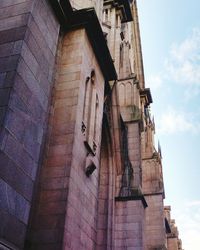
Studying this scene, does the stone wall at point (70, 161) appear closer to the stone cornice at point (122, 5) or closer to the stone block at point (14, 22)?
the stone block at point (14, 22)

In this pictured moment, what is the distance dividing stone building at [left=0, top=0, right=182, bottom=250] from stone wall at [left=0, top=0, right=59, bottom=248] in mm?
17

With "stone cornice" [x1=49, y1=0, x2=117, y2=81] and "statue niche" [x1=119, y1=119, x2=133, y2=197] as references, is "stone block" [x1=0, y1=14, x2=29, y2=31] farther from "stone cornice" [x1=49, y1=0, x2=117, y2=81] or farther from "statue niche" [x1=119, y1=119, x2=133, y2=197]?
"statue niche" [x1=119, y1=119, x2=133, y2=197]

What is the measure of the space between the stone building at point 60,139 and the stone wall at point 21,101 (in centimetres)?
2

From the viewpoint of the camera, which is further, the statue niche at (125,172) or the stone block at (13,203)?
the statue niche at (125,172)

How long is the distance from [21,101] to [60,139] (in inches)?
87.4

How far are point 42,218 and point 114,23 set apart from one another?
47.9 ft

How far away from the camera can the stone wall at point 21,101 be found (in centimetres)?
566

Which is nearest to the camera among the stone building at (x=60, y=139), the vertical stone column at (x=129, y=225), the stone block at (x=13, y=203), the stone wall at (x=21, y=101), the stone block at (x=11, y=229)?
the stone block at (x=11, y=229)

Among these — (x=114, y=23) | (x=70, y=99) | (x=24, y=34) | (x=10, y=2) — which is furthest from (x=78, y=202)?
(x=114, y=23)

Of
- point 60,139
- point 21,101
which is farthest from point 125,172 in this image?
point 21,101

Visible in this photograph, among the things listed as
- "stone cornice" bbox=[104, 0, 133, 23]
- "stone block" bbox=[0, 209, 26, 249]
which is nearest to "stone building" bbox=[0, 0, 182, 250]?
"stone block" bbox=[0, 209, 26, 249]

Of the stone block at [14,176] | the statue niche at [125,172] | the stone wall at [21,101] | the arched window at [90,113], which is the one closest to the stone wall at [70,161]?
the arched window at [90,113]

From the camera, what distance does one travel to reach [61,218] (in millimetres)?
7328

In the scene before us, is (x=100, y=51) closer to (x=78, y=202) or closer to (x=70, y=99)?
(x=70, y=99)
